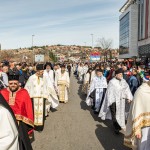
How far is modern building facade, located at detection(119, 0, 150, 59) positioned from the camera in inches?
2227

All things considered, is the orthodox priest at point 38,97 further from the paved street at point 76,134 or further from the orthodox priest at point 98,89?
the orthodox priest at point 98,89

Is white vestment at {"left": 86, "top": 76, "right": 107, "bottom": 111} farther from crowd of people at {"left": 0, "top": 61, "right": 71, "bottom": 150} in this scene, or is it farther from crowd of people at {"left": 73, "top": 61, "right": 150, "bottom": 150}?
crowd of people at {"left": 0, "top": 61, "right": 71, "bottom": 150}

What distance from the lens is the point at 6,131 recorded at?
3713 mm

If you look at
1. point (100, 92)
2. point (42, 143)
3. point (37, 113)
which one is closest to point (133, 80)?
point (100, 92)

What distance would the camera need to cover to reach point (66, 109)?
13.9m

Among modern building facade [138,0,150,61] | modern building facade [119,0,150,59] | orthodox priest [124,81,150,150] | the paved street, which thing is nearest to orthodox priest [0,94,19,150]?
orthodox priest [124,81,150,150]

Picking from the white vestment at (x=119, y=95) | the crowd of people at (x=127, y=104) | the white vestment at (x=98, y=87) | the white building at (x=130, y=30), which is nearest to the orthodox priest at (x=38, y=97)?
the crowd of people at (x=127, y=104)

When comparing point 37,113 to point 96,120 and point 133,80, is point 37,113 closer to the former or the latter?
point 96,120

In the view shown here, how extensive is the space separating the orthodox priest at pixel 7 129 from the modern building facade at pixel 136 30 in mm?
50021

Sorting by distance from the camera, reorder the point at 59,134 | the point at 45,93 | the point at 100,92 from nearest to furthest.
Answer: the point at 59,134
the point at 45,93
the point at 100,92

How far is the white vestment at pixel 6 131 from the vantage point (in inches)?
145

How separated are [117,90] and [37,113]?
2319 mm

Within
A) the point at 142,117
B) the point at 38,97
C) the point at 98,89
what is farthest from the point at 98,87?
the point at 142,117

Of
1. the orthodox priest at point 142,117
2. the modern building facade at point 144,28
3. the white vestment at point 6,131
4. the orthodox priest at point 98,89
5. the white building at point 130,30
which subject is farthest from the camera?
the white building at point 130,30
